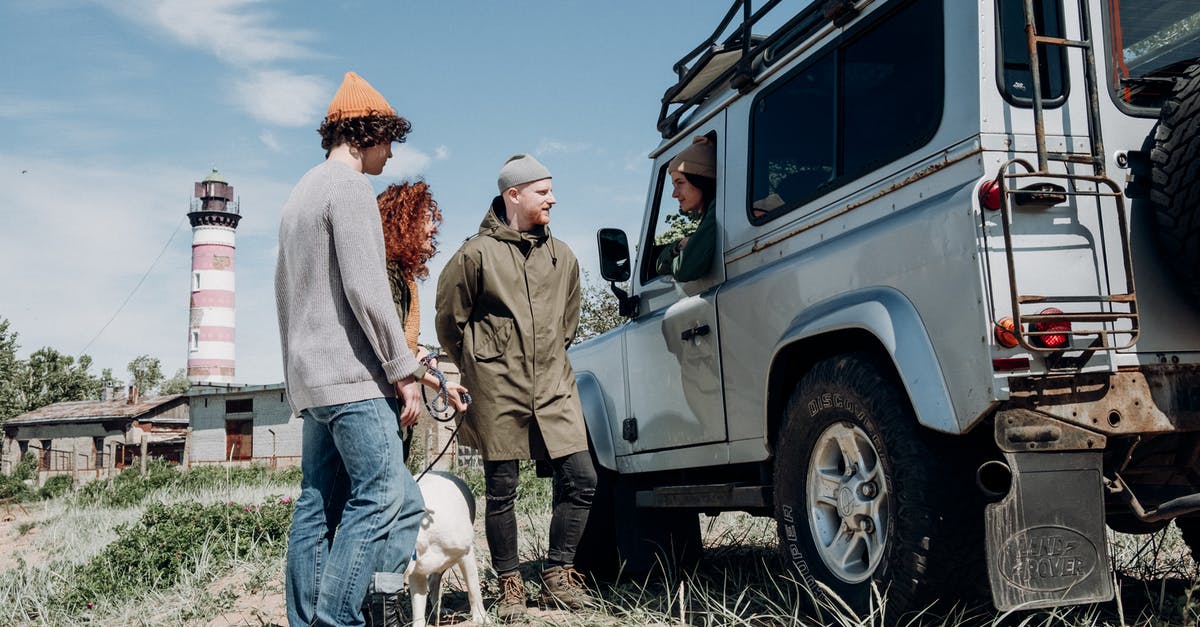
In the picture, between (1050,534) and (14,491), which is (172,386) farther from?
(1050,534)

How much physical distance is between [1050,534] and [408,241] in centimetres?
294

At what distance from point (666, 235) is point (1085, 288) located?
264 cm

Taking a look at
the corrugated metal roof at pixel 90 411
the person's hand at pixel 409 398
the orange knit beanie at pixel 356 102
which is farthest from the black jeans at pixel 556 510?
the corrugated metal roof at pixel 90 411

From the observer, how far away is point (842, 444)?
130 inches

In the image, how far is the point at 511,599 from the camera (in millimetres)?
4281

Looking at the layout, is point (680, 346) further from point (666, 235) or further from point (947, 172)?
point (947, 172)

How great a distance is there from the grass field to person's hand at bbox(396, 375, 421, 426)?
1.11 meters

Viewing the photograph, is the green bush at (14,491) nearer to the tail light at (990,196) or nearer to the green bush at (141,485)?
the green bush at (141,485)

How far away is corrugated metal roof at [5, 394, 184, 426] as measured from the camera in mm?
44875

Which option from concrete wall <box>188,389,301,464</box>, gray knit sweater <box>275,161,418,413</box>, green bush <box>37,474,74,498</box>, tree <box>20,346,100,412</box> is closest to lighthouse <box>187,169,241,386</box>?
tree <box>20,346,100,412</box>

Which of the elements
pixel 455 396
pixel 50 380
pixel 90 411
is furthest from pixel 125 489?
pixel 50 380

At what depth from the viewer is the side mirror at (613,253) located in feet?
16.8

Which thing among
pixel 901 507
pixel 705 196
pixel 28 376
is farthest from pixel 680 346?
pixel 28 376

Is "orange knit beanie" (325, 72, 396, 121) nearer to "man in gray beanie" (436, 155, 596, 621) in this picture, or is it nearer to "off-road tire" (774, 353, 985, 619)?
"man in gray beanie" (436, 155, 596, 621)
